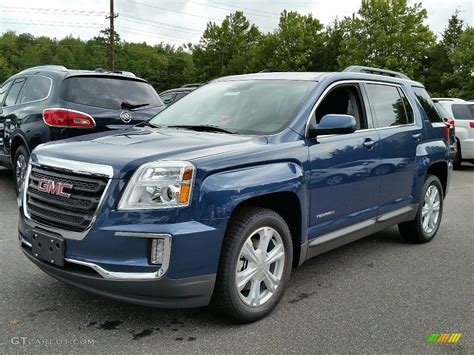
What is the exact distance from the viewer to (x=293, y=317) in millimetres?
3576

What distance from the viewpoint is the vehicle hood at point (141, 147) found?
3.10 m

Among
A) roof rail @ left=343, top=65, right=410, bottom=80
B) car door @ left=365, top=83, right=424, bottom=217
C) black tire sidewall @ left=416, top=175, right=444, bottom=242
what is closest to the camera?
car door @ left=365, top=83, right=424, bottom=217

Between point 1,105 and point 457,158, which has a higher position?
point 1,105

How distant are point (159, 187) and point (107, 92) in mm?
4141

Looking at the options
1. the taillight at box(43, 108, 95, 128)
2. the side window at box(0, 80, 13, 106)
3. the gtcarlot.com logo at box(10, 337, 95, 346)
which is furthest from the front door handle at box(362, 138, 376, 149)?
the side window at box(0, 80, 13, 106)

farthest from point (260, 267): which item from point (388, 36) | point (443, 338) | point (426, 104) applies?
point (388, 36)

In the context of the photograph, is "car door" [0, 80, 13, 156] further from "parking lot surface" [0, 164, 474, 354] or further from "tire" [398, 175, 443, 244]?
"tire" [398, 175, 443, 244]

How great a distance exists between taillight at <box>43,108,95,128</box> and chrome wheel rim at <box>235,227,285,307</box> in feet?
11.7

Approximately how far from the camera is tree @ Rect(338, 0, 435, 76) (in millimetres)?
43375

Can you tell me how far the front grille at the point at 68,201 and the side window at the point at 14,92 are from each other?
15.3 feet

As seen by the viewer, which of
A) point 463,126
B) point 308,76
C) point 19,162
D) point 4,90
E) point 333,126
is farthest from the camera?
point 463,126

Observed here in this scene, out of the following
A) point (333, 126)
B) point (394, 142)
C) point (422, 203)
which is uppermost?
point (333, 126)

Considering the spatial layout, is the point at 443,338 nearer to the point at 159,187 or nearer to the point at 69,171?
the point at 159,187

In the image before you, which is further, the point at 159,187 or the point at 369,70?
the point at 369,70
